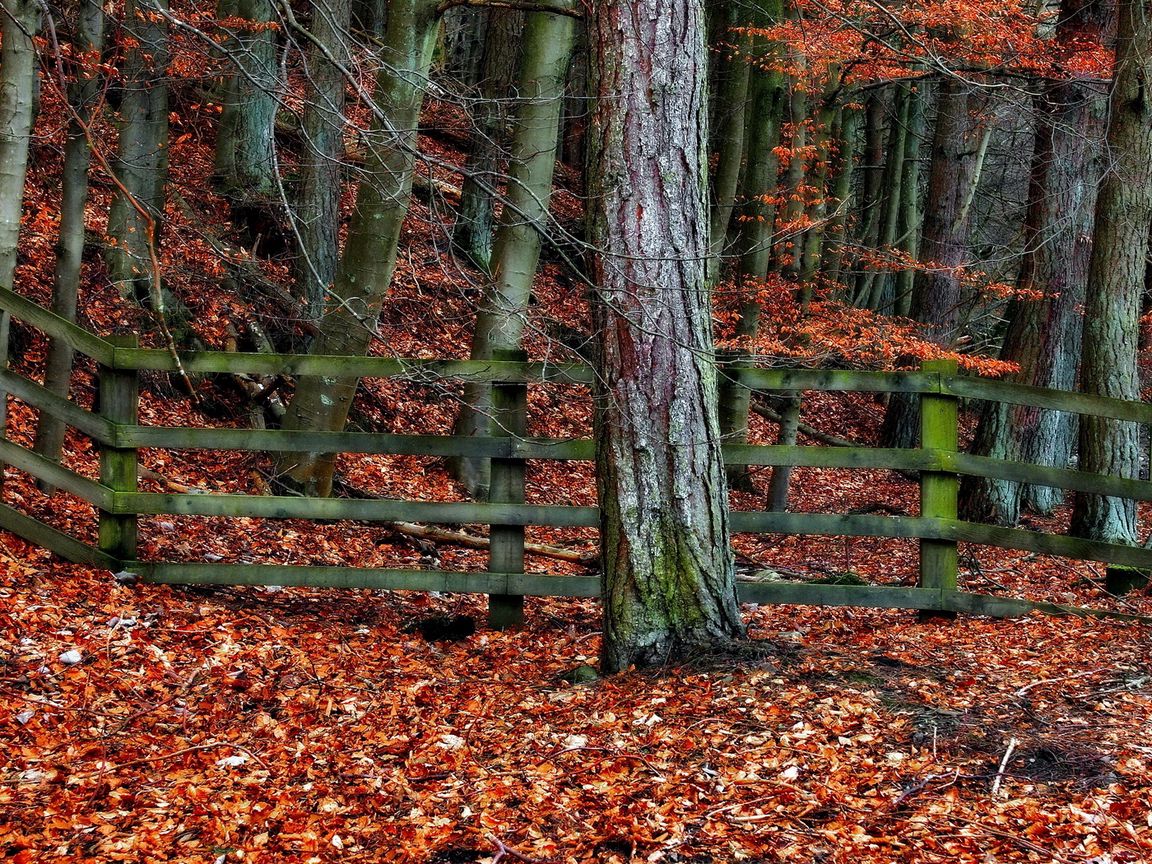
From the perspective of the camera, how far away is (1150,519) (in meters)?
14.5

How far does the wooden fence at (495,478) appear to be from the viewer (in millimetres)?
6055

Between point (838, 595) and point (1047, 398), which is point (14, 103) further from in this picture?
point (1047, 398)

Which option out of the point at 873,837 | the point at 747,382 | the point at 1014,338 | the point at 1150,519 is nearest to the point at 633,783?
the point at 873,837

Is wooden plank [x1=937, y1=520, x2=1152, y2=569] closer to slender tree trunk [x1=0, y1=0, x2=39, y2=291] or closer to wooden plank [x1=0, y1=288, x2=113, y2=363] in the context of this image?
wooden plank [x1=0, y1=288, x2=113, y2=363]

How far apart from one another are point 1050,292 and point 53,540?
395 inches

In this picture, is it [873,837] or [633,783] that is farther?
[633,783]

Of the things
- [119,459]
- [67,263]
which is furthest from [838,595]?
[67,263]

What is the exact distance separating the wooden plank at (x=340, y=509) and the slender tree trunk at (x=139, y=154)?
3672 millimetres

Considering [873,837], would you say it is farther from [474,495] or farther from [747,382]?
[474,495]

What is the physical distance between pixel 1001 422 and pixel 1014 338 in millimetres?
1163

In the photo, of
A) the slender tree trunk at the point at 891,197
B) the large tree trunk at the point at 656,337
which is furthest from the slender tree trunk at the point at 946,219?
the large tree trunk at the point at 656,337

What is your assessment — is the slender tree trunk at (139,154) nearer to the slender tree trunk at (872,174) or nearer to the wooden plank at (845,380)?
the wooden plank at (845,380)

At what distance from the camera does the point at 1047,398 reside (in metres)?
6.17

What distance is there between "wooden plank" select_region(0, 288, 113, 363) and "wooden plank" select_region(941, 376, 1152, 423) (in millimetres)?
4797
